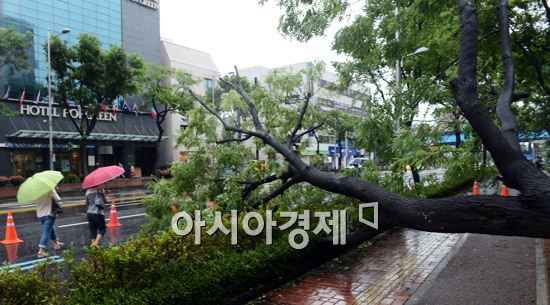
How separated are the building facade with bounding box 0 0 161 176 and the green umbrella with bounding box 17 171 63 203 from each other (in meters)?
22.5

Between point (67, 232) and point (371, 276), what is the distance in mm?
8530

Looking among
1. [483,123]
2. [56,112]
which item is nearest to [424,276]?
[483,123]

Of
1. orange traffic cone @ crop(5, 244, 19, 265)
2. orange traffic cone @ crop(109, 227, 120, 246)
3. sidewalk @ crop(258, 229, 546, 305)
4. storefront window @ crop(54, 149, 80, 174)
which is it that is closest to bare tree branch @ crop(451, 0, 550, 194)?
sidewalk @ crop(258, 229, 546, 305)

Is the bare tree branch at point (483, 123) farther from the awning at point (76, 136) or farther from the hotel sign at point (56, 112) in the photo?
the awning at point (76, 136)

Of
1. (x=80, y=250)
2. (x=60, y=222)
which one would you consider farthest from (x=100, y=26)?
(x=80, y=250)

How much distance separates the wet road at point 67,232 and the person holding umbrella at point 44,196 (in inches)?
17.6

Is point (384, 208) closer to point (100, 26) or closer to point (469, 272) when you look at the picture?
point (469, 272)

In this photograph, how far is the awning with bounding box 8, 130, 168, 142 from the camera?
96.3ft

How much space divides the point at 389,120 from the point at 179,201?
374 centimetres

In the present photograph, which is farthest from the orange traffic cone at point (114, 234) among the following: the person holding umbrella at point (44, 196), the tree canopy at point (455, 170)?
the tree canopy at point (455, 170)

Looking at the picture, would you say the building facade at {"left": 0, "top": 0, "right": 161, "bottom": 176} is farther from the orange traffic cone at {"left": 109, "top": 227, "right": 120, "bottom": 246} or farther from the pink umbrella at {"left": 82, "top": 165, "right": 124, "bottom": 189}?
the pink umbrella at {"left": 82, "top": 165, "right": 124, "bottom": 189}

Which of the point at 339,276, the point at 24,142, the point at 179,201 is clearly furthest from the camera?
the point at 24,142

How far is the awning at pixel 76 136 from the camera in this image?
96.3 ft

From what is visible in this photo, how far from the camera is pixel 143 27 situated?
40250 mm
